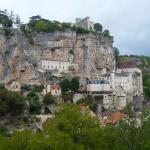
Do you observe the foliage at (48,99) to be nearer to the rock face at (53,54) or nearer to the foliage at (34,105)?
the foliage at (34,105)

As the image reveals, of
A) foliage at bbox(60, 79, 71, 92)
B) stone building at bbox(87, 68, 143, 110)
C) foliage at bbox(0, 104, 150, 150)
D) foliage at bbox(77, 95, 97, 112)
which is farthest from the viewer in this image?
stone building at bbox(87, 68, 143, 110)

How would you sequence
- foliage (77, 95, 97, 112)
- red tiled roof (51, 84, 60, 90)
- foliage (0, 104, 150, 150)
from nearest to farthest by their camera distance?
foliage (0, 104, 150, 150) < foliage (77, 95, 97, 112) < red tiled roof (51, 84, 60, 90)

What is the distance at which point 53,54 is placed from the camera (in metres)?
98.9

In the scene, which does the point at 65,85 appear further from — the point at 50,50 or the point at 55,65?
the point at 50,50

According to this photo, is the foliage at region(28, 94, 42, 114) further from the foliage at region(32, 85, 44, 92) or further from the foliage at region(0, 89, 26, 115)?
the foliage at region(32, 85, 44, 92)

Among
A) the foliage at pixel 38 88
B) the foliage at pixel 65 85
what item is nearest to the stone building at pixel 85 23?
the foliage at pixel 65 85

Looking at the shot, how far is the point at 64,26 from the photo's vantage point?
10244 cm

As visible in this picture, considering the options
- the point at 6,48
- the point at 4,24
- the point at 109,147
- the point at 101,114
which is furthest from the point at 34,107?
the point at 109,147

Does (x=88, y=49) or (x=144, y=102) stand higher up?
(x=88, y=49)

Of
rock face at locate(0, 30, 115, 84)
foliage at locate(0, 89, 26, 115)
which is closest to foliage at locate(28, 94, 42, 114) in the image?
foliage at locate(0, 89, 26, 115)

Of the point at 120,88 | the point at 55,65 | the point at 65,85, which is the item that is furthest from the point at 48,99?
the point at 120,88

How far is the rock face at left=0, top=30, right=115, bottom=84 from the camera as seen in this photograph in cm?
9325

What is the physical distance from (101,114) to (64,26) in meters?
23.2

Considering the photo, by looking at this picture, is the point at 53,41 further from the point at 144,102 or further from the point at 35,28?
the point at 144,102
